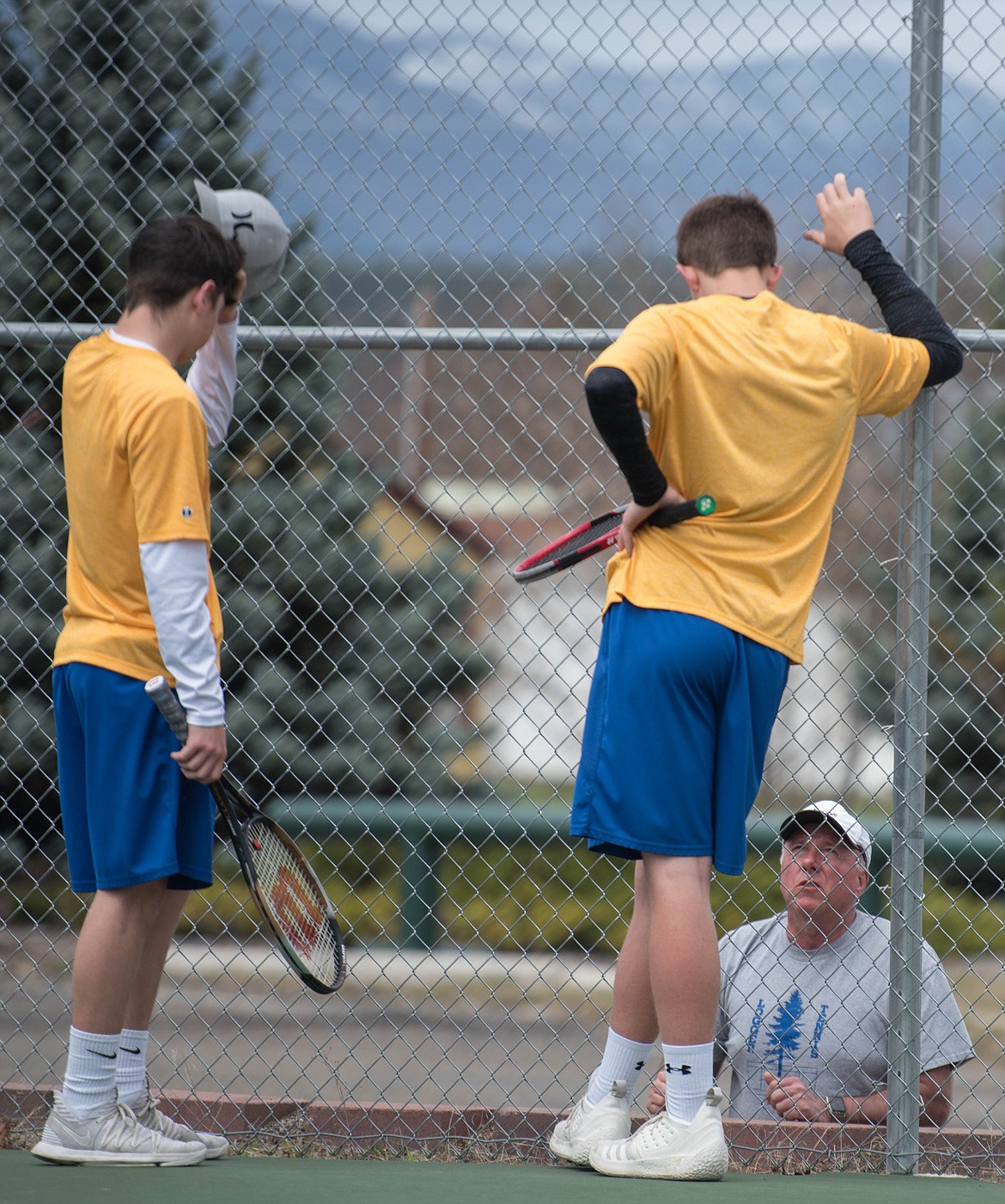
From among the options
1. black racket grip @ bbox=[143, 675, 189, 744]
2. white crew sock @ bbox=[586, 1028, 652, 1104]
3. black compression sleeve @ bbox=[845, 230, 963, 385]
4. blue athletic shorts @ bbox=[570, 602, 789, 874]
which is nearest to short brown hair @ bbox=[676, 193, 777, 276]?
black compression sleeve @ bbox=[845, 230, 963, 385]

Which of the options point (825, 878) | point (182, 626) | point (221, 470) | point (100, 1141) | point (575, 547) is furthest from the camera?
point (221, 470)

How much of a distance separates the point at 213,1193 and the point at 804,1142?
4.46ft

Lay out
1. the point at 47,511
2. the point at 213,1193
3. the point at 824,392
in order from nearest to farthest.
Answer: the point at 213,1193, the point at 824,392, the point at 47,511

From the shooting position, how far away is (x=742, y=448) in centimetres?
262

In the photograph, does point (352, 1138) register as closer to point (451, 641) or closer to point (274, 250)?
point (274, 250)

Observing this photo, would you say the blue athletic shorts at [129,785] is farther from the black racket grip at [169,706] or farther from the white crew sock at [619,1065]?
the white crew sock at [619,1065]

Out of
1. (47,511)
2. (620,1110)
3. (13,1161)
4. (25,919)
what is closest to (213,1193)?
(13,1161)

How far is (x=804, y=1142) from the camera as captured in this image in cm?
304

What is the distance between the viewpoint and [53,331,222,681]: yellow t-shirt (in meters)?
2.51

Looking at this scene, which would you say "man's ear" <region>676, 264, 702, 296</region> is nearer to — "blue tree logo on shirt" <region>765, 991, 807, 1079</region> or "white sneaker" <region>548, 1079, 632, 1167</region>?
"white sneaker" <region>548, 1079, 632, 1167</region>

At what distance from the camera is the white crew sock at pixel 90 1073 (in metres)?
2.55

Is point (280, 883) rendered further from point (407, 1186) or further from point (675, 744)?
point (675, 744)

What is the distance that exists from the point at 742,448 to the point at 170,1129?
1.78 m

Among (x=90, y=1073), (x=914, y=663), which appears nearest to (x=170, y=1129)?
(x=90, y=1073)
